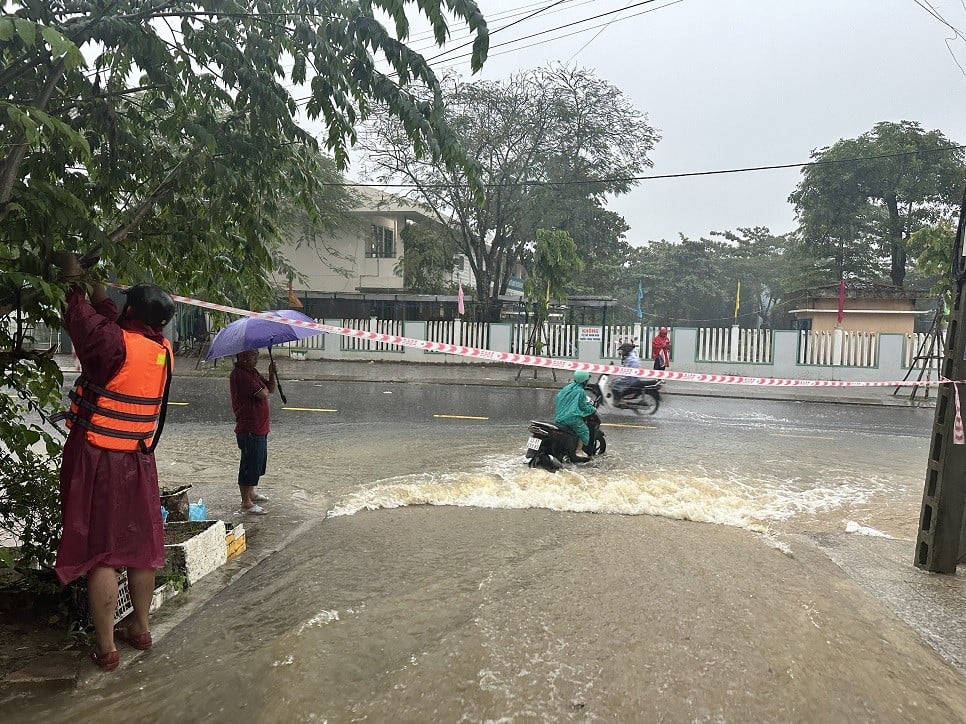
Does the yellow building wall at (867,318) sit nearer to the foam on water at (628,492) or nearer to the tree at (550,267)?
the tree at (550,267)

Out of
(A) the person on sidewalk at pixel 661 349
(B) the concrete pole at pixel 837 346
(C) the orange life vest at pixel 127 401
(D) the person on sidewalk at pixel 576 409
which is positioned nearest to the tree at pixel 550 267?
(A) the person on sidewalk at pixel 661 349

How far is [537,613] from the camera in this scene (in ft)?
13.8

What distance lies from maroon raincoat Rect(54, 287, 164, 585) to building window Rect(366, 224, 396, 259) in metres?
29.8

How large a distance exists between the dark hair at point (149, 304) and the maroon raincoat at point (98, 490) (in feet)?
0.45

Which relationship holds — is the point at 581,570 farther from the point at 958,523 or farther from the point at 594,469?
the point at 594,469

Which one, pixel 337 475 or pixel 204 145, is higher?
pixel 204 145

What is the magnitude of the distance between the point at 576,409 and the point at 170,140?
5.70 meters

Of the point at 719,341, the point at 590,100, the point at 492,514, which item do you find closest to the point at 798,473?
the point at 492,514

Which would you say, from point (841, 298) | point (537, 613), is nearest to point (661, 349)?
point (841, 298)

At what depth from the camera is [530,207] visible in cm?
2711

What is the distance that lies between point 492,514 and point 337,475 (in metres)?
2.71

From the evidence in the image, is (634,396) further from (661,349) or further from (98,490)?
A: (98,490)

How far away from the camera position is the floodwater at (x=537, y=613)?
3.29m

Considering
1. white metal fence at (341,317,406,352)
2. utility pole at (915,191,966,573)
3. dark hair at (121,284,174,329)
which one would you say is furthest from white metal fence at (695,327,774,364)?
dark hair at (121,284,174,329)
